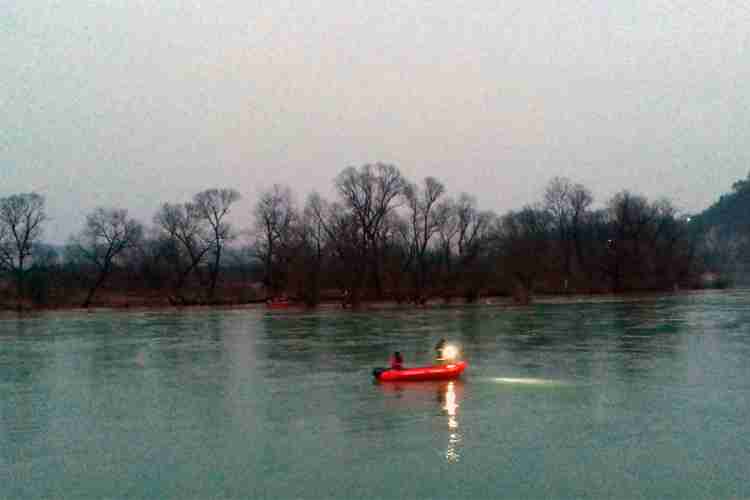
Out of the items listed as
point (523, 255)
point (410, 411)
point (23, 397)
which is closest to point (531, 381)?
point (410, 411)

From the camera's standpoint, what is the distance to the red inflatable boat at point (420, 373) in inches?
733

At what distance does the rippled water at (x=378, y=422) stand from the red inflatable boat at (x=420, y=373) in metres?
0.37

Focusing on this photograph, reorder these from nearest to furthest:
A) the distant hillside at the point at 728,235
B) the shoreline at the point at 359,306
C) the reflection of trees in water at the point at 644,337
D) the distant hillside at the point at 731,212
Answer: the reflection of trees in water at the point at 644,337
the shoreline at the point at 359,306
the distant hillside at the point at 728,235
the distant hillside at the point at 731,212

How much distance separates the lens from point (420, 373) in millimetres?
19016

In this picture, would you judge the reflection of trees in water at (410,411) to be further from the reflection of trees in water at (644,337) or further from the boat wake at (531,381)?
the reflection of trees in water at (644,337)

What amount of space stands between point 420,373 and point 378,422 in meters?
5.24

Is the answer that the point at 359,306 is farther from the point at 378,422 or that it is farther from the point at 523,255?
the point at 378,422

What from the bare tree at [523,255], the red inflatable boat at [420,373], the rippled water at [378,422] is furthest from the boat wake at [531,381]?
the bare tree at [523,255]

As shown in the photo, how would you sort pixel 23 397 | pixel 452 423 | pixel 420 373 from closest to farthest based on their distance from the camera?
pixel 452 423
pixel 23 397
pixel 420 373

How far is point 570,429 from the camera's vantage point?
12.8 metres

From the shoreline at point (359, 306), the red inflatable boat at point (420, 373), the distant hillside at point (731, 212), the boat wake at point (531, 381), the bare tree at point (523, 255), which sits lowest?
the boat wake at point (531, 381)

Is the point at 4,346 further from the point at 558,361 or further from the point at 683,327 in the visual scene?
the point at 683,327

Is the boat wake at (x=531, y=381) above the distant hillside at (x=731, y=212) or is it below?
Result: below

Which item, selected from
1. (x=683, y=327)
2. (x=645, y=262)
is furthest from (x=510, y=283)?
(x=683, y=327)
